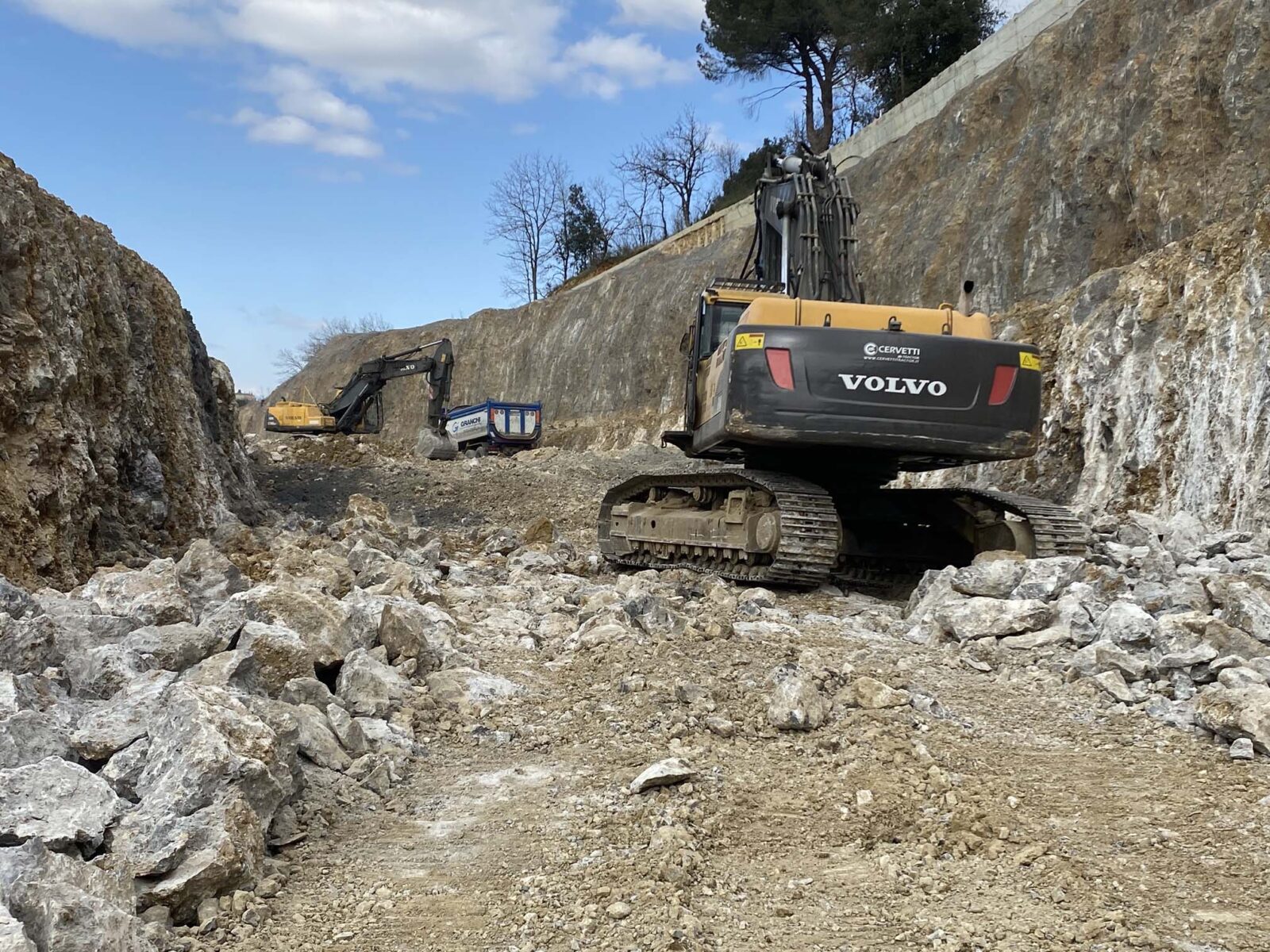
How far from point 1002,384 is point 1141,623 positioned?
262 cm

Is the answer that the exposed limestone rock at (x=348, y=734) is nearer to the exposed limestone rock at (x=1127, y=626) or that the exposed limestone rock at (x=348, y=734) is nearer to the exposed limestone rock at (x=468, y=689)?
the exposed limestone rock at (x=468, y=689)

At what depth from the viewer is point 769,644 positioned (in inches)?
222

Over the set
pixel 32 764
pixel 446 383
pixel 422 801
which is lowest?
pixel 422 801

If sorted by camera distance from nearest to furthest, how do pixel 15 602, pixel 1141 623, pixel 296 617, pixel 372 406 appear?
1. pixel 15 602
2. pixel 296 617
3. pixel 1141 623
4. pixel 372 406

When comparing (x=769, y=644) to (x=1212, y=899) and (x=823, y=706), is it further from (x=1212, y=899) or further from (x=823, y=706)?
(x=1212, y=899)

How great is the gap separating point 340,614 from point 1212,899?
3.72m

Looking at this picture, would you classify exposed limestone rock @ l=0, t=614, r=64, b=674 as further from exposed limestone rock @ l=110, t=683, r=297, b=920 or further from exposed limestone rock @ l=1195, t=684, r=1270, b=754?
exposed limestone rock @ l=1195, t=684, r=1270, b=754

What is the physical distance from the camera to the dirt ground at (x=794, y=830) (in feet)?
8.83

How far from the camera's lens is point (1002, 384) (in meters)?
7.39

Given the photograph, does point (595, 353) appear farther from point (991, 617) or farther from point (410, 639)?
point (410, 639)

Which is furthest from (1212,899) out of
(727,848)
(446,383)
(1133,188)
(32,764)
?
(446,383)

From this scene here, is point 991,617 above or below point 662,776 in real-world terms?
above

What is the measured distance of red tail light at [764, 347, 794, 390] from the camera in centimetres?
734

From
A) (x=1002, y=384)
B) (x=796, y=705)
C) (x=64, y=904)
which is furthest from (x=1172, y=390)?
(x=64, y=904)
